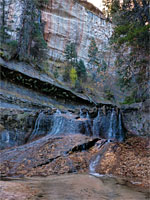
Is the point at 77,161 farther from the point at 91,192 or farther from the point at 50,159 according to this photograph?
the point at 91,192

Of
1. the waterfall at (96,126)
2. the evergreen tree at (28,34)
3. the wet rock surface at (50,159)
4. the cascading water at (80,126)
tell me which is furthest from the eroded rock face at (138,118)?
the evergreen tree at (28,34)

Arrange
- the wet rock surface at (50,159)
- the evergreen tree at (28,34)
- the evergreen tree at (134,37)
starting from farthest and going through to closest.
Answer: the evergreen tree at (28,34) → the evergreen tree at (134,37) → the wet rock surface at (50,159)

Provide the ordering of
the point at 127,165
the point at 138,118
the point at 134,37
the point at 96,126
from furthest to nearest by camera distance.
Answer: the point at 96,126 < the point at 138,118 < the point at 134,37 < the point at 127,165

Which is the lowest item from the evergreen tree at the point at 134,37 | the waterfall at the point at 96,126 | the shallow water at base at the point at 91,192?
the shallow water at base at the point at 91,192

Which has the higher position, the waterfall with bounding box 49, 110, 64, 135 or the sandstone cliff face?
the sandstone cliff face

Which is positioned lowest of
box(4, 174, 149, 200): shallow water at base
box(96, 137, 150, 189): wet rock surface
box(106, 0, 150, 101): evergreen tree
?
box(96, 137, 150, 189): wet rock surface

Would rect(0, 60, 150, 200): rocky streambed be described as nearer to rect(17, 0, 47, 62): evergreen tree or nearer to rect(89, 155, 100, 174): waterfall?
rect(89, 155, 100, 174): waterfall

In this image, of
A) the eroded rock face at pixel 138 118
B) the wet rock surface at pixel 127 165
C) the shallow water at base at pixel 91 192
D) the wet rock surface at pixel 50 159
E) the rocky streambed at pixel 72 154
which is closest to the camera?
the shallow water at base at pixel 91 192

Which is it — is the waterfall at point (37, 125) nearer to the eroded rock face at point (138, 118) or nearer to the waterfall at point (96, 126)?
the waterfall at point (96, 126)

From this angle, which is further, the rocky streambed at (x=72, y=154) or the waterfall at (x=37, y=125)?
the waterfall at (x=37, y=125)

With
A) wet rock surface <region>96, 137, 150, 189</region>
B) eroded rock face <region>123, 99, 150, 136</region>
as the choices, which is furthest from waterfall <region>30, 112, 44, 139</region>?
eroded rock face <region>123, 99, 150, 136</region>

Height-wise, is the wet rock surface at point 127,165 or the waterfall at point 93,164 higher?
the wet rock surface at point 127,165

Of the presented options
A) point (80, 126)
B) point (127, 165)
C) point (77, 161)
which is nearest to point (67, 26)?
point (80, 126)

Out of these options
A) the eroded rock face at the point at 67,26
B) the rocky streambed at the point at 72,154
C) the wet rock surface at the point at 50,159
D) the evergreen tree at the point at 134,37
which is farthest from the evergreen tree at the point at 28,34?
the eroded rock face at the point at 67,26
